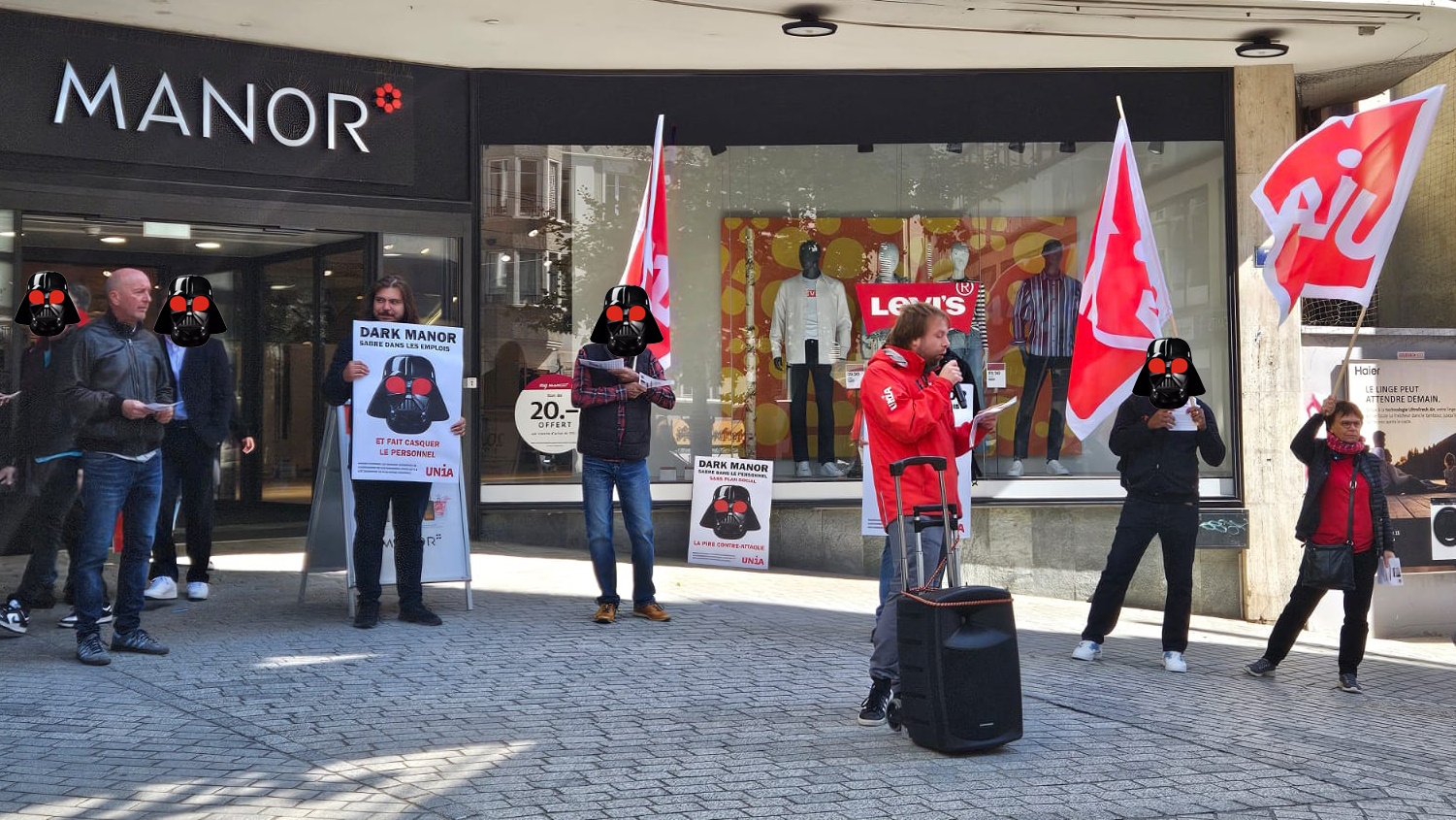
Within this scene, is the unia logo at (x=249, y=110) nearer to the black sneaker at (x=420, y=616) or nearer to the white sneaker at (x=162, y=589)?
the white sneaker at (x=162, y=589)

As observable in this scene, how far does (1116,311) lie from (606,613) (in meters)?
3.62

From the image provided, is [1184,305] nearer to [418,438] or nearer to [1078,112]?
[1078,112]

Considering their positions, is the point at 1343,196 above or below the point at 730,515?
above

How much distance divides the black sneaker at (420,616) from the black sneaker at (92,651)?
1.71 m

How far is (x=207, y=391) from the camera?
862cm

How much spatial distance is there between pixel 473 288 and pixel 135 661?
5.35 meters

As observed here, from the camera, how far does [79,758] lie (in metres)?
5.21

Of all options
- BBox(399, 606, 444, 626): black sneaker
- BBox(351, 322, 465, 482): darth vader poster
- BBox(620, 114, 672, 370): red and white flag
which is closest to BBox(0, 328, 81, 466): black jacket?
BBox(351, 322, 465, 482): darth vader poster

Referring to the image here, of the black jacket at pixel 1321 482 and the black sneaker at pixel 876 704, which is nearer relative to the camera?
the black sneaker at pixel 876 704

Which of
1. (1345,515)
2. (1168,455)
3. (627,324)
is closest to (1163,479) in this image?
(1168,455)

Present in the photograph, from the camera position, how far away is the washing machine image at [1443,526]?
11164mm

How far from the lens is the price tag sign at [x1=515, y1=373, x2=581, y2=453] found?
1177 centimetres

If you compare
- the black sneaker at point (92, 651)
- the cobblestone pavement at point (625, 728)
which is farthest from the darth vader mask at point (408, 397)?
the black sneaker at point (92, 651)

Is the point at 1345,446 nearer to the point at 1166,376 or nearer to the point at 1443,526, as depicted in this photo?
the point at 1166,376
